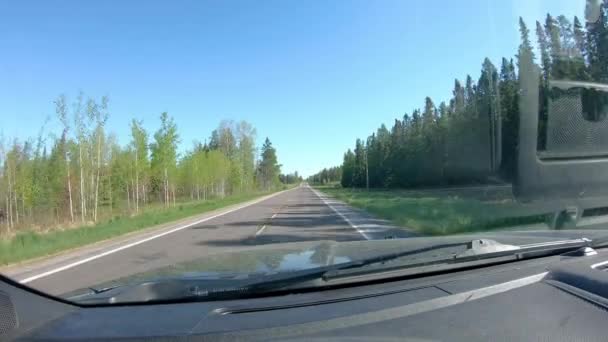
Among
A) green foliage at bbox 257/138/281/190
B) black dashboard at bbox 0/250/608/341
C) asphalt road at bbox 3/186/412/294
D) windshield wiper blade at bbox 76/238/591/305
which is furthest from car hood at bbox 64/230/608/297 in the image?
green foliage at bbox 257/138/281/190

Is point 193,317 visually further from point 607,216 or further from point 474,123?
point 474,123

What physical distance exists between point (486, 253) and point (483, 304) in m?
0.85

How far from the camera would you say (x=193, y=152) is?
200 feet

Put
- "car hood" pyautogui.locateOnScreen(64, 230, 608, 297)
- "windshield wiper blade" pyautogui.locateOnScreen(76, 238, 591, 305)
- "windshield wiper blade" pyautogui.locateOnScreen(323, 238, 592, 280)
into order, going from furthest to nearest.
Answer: "car hood" pyautogui.locateOnScreen(64, 230, 608, 297), "windshield wiper blade" pyautogui.locateOnScreen(323, 238, 592, 280), "windshield wiper blade" pyautogui.locateOnScreen(76, 238, 591, 305)

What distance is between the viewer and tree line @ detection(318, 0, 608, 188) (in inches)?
458

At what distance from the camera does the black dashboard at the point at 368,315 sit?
1792 millimetres

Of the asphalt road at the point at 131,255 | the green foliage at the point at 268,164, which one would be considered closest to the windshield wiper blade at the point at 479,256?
the asphalt road at the point at 131,255

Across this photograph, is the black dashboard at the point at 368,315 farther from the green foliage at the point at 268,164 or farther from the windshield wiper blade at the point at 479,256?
the green foliage at the point at 268,164

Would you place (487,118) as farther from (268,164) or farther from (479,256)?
(268,164)

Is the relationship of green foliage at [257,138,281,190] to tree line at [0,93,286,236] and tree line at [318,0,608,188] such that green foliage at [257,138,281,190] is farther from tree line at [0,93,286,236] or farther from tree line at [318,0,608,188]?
tree line at [0,93,286,236]

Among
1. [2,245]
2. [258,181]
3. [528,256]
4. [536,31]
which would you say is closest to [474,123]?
[536,31]

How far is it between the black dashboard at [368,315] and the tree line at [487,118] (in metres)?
7.80

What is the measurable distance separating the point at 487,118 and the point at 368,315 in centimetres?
3096

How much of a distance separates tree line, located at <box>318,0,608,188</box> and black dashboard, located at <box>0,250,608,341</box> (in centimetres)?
780
